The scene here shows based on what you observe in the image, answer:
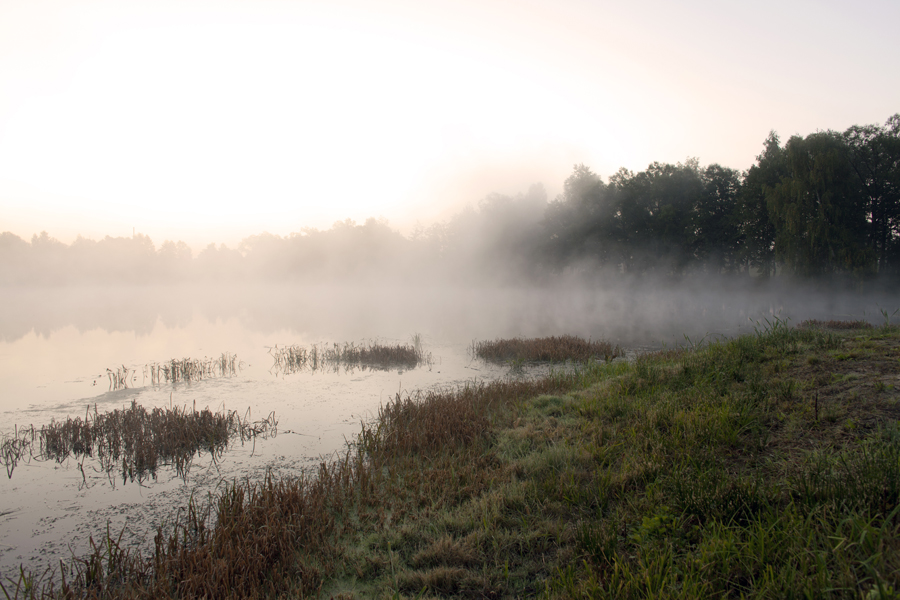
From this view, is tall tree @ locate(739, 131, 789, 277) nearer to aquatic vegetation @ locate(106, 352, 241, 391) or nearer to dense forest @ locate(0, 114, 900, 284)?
dense forest @ locate(0, 114, 900, 284)

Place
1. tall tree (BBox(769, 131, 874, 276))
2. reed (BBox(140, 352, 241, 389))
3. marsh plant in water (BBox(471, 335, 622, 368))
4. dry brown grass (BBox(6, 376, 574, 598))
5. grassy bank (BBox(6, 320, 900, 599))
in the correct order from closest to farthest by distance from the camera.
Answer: grassy bank (BBox(6, 320, 900, 599))
dry brown grass (BBox(6, 376, 574, 598))
reed (BBox(140, 352, 241, 389))
marsh plant in water (BBox(471, 335, 622, 368))
tall tree (BBox(769, 131, 874, 276))

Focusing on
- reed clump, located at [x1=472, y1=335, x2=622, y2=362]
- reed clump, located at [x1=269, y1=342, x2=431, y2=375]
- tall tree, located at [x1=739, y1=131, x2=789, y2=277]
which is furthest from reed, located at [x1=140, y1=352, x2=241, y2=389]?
tall tree, located at [x1=739, y1=131, x2=789, y2=277]

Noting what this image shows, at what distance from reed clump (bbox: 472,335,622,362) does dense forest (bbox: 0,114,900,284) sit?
116 feet

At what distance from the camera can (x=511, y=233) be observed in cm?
8056

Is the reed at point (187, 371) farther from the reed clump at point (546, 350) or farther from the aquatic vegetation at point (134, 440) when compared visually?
the reed clump at point (546, 350)

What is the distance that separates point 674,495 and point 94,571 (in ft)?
19.9

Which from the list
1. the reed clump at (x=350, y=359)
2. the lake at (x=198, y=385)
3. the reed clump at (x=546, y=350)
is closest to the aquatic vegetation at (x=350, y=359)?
the reed clump at (x=350, y=359)

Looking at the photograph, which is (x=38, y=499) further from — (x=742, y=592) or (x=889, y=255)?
(x=889, y=255)

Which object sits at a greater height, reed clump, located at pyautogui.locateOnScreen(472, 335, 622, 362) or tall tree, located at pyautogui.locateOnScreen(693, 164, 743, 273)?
tall tree, located at pyautogui.locateOnScreen(693, 164, 743, 273)

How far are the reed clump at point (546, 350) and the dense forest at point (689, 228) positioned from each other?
1389 inches

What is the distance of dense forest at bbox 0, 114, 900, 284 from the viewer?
1506 inches

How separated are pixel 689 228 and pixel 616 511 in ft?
196

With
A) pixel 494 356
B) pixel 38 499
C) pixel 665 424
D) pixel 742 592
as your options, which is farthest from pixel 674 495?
pixel 494 356

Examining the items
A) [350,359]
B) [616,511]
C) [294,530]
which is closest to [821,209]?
[350,359]
